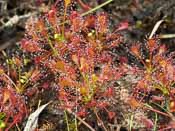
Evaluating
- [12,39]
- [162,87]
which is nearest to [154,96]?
[162,87]

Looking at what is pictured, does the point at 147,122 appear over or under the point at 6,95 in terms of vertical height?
under

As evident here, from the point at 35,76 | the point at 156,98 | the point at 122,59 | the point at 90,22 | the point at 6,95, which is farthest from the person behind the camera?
the point at 90,22

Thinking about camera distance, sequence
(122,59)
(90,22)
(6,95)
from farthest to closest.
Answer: (90,22) → (122,59) → (6,95)

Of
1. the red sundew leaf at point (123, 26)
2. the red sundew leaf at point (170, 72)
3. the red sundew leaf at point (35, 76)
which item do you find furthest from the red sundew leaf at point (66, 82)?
the red sundew leaf at point (123, 26)

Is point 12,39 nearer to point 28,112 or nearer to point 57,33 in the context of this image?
point 57,33

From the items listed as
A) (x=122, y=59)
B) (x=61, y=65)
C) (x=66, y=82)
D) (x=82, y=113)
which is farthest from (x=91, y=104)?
(x=122, y=59)

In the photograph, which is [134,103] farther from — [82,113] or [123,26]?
[123,26]

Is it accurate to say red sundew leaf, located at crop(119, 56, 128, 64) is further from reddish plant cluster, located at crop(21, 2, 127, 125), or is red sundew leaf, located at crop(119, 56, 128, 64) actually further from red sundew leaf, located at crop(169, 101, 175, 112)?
red sundew leaf, located at crop(169, 101, 175, 112)

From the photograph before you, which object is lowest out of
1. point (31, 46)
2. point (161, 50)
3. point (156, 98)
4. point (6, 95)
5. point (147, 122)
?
point (147, 122)

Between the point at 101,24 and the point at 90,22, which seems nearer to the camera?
the point at 101,24

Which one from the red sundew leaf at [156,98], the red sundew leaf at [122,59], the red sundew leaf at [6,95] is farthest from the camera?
the red sundew leaf at [122,59]

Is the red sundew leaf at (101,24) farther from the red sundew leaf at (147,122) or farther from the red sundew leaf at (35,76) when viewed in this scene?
the red sundew leaf at (147,122)
